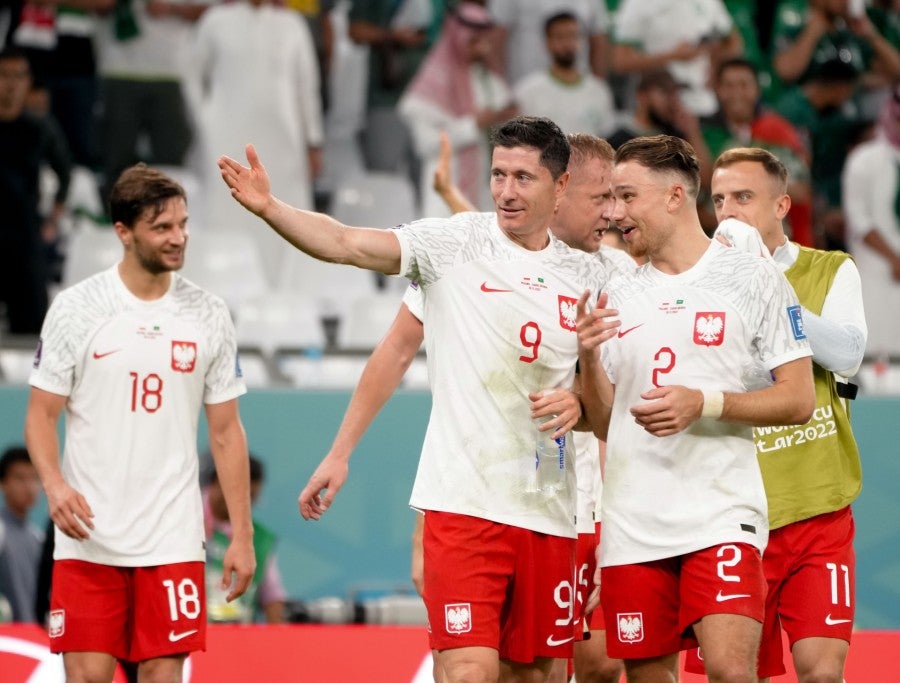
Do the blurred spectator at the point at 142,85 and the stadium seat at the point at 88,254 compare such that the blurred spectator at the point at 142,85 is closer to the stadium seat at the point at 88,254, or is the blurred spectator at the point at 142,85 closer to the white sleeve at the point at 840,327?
the stadium seat at the point at 88,254

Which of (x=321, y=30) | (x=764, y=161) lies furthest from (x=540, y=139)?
(x=321, y=30)

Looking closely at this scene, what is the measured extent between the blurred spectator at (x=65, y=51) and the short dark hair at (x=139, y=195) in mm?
5409

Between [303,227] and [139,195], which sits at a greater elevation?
[139,195]

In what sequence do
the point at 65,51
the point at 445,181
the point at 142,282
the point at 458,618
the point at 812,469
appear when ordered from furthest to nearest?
the point at 65,51 → the point at 445,181 → the point at 142,282 → the point at 812,469 → the point at 458,618

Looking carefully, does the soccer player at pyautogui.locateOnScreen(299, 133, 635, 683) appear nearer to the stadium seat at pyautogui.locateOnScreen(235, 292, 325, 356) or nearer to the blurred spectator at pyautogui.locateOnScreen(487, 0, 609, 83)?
the stadium seat at pyautogui.locateOnScreen(235, 292, 325, 356)

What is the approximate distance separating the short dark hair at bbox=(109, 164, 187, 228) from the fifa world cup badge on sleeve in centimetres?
245

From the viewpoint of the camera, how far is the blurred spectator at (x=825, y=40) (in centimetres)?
1205

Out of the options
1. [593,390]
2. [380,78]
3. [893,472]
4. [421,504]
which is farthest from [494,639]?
[380,78]

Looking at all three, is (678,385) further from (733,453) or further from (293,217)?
(293,217)

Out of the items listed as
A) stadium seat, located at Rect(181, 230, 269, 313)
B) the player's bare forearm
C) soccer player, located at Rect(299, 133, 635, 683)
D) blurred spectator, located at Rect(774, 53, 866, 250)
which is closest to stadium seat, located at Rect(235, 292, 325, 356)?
stadium seat, located at Rect(181, 230, 269, 313)

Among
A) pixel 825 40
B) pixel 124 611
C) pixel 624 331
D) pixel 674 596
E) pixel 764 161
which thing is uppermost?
pixel 825 40

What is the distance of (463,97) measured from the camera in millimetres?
11352

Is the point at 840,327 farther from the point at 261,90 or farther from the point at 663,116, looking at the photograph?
the point at 261,90

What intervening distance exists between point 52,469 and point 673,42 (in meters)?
7.20
